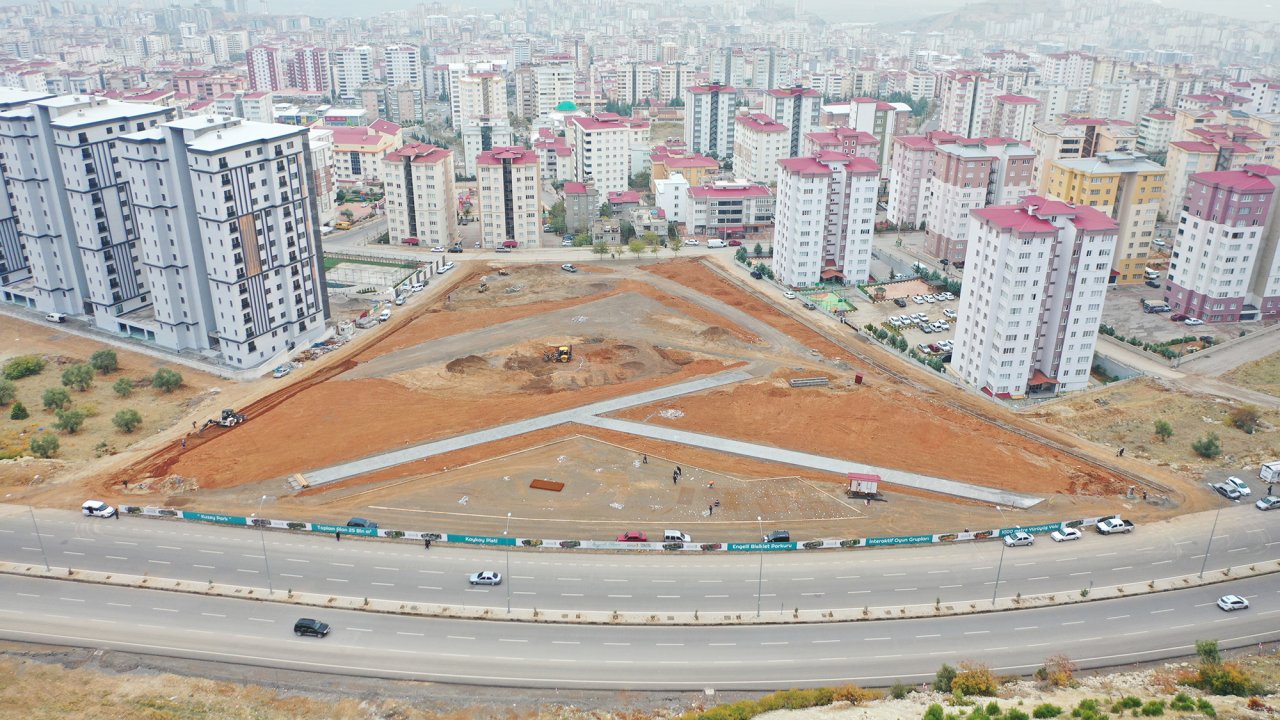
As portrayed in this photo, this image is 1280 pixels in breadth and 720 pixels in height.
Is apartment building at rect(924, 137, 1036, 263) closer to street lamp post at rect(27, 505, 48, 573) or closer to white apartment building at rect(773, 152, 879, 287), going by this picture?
white apartment building at rect(773, 152, 879, 287)

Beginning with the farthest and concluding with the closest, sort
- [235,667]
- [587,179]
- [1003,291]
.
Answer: [587,179]
[1003,291]
[235,667]

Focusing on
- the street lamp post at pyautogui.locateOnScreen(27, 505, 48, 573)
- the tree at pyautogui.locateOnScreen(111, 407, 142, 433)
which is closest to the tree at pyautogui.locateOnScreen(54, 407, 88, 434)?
the tree at pyautogui.locateOnScreen(111, 407, 142, 433)

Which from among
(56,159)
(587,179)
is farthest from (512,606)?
(587,179)

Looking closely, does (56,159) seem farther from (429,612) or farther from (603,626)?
(603,626)

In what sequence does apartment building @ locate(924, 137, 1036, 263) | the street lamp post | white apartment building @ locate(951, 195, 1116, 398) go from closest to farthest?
1. the street lamp post
2. white apartment building @ locate(951, 195, 1116, 398)
3. apartment building @ locate(924, 137, 1036, 263)

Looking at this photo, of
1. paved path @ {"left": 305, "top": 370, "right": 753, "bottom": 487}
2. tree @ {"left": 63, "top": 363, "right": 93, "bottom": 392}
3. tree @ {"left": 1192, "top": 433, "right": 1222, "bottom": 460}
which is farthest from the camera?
tree @ {"left": 63, "top": 363, "right": 93, "bottom": 392}

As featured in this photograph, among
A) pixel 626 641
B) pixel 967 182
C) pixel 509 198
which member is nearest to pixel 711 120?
pixel 509 198
